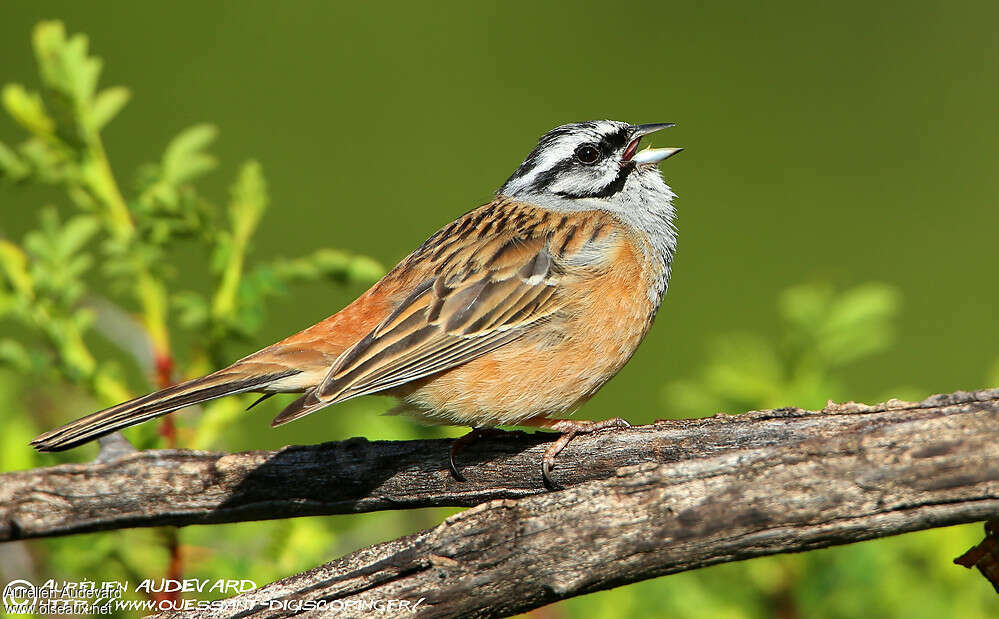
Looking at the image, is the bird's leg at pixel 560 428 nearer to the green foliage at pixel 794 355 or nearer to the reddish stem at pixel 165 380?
the green foliage at pixel 794 355

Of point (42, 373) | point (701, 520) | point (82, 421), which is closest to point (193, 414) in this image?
point (42, 373)

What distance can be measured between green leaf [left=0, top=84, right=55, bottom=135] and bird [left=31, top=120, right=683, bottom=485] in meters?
1.07

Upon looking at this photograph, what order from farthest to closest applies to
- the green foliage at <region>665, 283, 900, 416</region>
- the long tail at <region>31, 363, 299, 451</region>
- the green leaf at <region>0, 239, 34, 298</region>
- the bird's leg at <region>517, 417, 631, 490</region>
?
the green foliage at <region>665, 283, 900, 416</region>, the green leaf at <region>0, 239, 34, 298</region>, the bird's leg at <region>517, 417, 631, 490</region>, the long tail at <region>31, 363, 299, 451</region>

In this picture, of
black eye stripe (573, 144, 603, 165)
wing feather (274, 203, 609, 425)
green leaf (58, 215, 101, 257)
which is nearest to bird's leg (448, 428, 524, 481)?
wing feather (274, 203, 609, 425)

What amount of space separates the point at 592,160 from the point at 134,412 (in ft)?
6.41

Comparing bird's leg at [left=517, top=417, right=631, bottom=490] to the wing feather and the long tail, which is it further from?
the long tail

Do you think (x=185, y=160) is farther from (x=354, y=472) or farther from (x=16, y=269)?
(x=354, y=472)

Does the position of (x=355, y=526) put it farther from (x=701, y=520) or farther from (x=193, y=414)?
(x=701, y=520)

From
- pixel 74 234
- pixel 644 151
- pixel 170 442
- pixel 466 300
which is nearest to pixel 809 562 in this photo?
pixel 466 300

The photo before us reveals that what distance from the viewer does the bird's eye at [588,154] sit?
398 centimetres

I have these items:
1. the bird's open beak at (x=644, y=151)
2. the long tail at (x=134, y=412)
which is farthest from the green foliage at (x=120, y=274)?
the bird's open beak at (x=644, y=151)

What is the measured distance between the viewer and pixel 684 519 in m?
2.22

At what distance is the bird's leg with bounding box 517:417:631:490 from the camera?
9.50 ft

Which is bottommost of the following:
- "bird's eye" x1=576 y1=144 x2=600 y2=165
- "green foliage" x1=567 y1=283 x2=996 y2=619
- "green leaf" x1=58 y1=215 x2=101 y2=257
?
"green foliage" x1=567 y1=283 x2=996 y2=619
